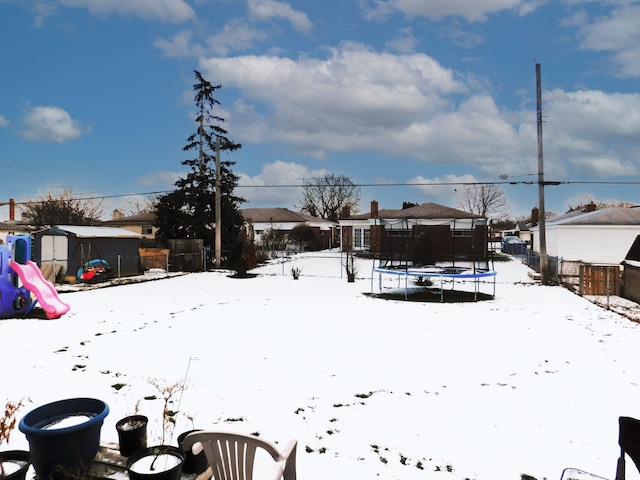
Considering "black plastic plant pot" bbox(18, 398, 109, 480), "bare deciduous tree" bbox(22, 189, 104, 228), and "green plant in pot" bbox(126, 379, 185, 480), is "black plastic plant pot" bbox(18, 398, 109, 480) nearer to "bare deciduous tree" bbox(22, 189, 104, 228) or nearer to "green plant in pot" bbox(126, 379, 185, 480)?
"green plant in pot" bbox(126, 379, 185, 480)

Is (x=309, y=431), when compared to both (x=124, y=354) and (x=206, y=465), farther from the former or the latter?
(x=124, y=354)

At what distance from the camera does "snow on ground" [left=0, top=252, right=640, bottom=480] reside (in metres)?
4.24

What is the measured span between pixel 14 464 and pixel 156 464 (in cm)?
106

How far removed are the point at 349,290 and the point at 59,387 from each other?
11.9 metres

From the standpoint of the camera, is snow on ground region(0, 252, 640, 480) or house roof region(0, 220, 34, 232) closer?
snow on ground region(0, 252, 640, 480)

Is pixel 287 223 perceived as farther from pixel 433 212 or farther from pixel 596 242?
pixel 596 242

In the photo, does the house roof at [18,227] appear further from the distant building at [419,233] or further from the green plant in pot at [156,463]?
the green plant in pot at [156,463]

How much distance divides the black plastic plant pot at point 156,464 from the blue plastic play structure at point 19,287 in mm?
9884

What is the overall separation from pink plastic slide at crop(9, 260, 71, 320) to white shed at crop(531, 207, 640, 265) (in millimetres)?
30075

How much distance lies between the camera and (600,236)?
1091 inches

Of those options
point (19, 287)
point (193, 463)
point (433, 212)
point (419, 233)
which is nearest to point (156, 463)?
point (193, 463)

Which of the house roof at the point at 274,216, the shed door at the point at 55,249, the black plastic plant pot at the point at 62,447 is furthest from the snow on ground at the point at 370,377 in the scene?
the house roof at the point at 274,216

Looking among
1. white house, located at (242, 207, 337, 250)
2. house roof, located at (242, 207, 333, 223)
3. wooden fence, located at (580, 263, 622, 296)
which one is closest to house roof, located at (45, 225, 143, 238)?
wooden fence, located at (580, 263, 622, 296)

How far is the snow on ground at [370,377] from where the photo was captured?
167 inches
